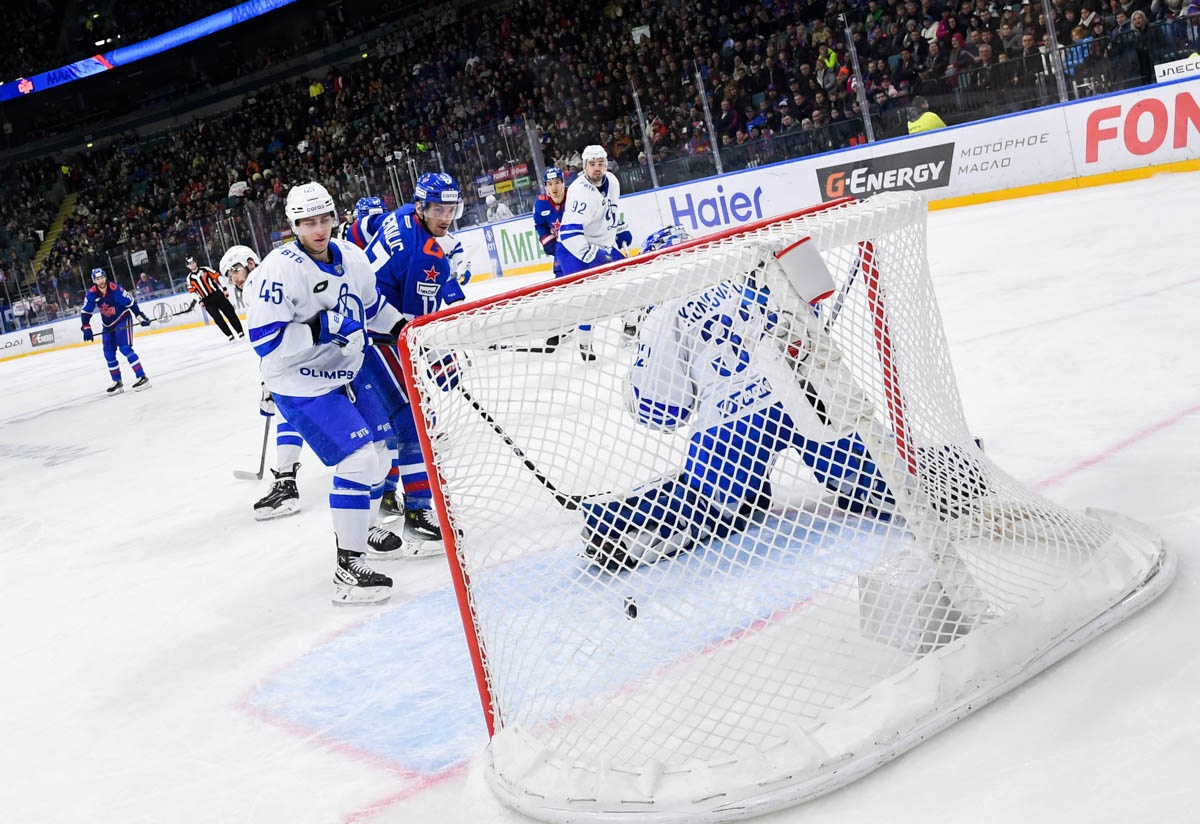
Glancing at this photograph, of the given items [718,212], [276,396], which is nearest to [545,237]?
[718,212]

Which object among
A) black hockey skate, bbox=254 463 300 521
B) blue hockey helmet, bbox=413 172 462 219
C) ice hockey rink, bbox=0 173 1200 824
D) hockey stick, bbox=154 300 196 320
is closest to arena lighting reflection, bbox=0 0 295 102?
hockey stick, bbox=154 300 196 320

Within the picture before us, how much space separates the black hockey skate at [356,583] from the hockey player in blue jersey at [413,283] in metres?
0.44

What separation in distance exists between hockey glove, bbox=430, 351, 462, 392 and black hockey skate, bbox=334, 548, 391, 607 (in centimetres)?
142

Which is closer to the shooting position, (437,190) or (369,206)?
(437,190)

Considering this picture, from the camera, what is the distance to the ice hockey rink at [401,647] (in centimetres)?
213

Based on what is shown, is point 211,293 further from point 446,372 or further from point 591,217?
point 446,372

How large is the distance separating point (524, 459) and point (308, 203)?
5.09ft

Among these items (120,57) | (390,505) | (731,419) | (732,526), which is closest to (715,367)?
(731,419)

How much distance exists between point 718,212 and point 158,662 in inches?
402

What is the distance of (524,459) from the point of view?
269cm

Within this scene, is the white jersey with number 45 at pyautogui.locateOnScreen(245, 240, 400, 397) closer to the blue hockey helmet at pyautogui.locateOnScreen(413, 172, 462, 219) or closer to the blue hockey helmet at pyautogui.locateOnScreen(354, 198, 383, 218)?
the blue hockey helmet at pyautogui.locateOnScreen(413, 172, 462, 219)

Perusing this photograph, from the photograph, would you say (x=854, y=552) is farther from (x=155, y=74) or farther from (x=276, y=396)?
(x=155, y=74)

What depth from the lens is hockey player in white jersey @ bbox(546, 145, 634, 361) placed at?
297 inches

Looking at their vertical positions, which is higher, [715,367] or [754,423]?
[715,367]
